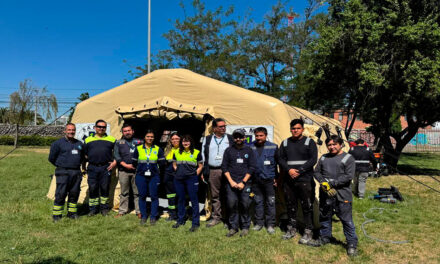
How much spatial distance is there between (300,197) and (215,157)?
57.9 inches

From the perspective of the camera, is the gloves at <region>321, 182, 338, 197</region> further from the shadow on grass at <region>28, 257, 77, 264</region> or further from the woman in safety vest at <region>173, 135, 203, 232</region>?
the shadow on grass at <region>28, 257, 77, 264</region>

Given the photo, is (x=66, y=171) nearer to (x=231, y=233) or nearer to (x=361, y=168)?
(x=231, y=233)

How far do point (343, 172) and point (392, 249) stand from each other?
1.35m

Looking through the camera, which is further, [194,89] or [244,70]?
[244,70]

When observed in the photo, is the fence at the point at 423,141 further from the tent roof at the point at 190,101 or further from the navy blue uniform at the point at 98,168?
the navy blue uniform at the point at 98,168

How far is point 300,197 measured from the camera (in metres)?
4.20

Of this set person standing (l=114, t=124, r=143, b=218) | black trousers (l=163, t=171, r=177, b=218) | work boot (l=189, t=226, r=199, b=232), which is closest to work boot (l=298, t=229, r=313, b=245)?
work boot (l=189, t=226, r=199, b=232)

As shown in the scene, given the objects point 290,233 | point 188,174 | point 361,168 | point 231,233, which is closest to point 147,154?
point 188,174

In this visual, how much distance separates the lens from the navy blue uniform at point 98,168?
522 centimetres

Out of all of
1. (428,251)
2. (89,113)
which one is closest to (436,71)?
(428,251)

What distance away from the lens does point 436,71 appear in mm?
8992

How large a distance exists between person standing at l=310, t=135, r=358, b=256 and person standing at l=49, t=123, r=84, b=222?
404cm

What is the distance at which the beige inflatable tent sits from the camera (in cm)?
524

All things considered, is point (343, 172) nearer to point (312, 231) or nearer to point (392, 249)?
point (312, 231)
